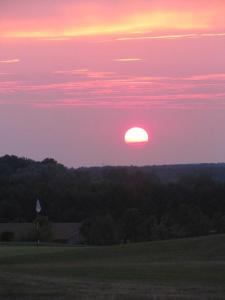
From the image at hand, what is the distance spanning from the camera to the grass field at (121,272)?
1702 centimetres

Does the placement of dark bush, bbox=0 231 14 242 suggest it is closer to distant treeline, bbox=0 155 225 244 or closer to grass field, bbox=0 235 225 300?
distant treeline, bbox=0 155 225 244

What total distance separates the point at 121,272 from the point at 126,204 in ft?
208

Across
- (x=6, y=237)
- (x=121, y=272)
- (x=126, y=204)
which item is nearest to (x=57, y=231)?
(x=6, y=237)

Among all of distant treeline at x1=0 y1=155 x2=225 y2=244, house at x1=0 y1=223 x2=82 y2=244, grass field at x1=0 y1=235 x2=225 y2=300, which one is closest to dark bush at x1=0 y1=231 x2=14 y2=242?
house at x1=0 y1=223 x2=82 y2=244

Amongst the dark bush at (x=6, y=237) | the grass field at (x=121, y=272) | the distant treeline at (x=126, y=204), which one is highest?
the distant treeline at (x=126, y=204)

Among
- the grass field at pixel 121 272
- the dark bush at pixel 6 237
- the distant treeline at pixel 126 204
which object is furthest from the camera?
the distant treeline at pixel 126 204

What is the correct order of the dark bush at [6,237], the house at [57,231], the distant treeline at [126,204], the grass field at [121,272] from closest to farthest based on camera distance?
the grass field at [121,272]
the dark bush at [6,237]
the house at [57,231]
the distant treeline at [126,204]

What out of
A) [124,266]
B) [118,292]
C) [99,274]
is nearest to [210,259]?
[124,266]

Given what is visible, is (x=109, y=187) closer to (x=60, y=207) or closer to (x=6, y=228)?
(x=60, y=207)

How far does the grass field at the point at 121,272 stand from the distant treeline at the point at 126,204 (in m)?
33.7

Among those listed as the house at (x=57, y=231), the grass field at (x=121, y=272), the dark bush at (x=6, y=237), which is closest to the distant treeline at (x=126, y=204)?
the house at (x=57, y=231)

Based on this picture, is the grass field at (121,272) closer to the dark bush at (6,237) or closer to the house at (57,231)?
the dark bush at (6,237)

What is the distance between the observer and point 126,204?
292ft

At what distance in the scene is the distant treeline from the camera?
72.1 m
